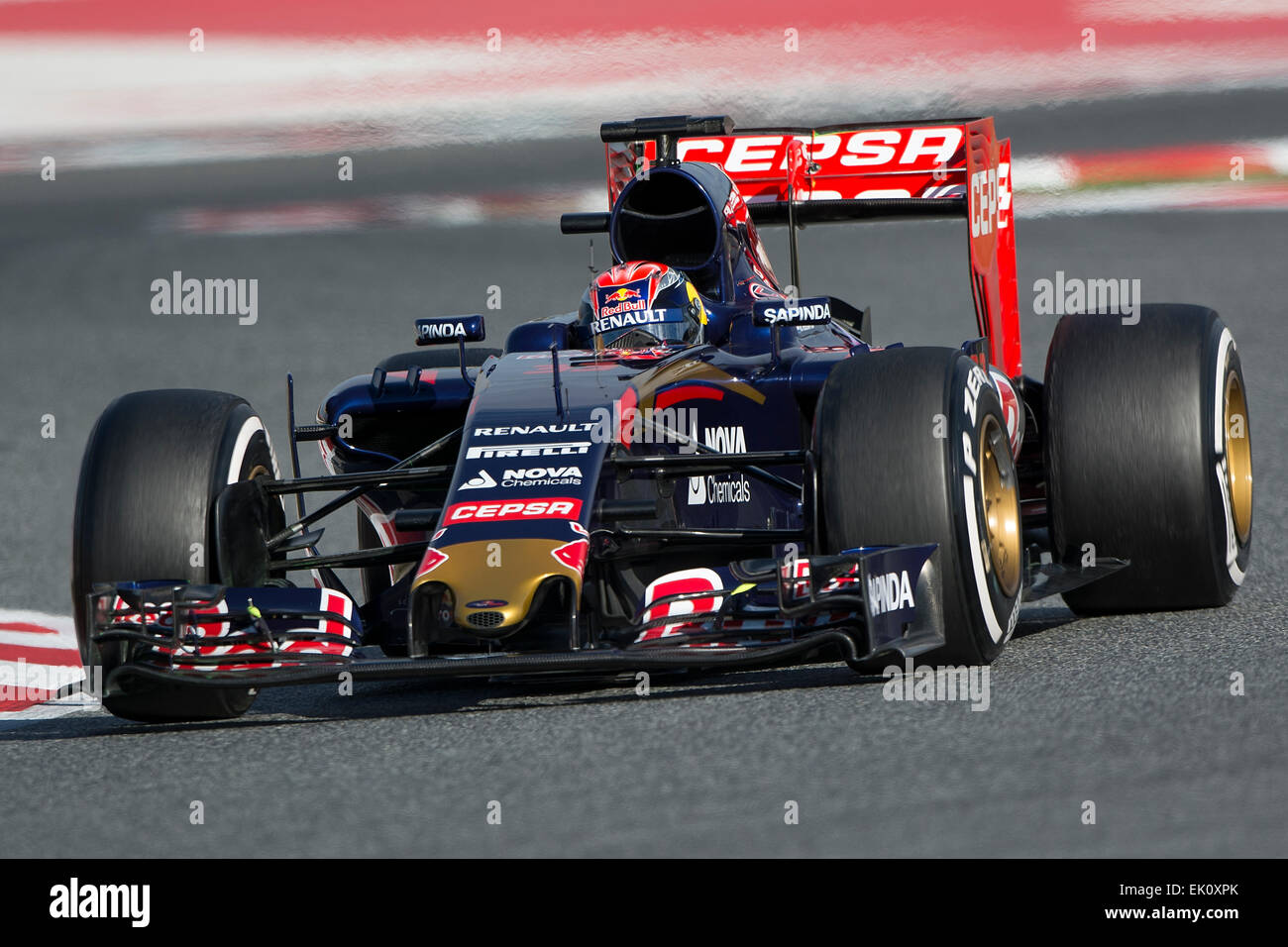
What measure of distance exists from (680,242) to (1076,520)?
2042 millimetres

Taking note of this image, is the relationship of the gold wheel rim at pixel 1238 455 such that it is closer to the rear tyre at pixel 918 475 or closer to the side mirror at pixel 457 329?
the rear tyre at pixel 918 475

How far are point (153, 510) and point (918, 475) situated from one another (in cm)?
242

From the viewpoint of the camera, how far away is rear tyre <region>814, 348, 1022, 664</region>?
5941mm

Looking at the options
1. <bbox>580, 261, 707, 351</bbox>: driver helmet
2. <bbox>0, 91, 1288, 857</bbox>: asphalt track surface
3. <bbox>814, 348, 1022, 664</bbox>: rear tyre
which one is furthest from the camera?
<bbox>580, 261, 707, 351</bbox>: driver helmet

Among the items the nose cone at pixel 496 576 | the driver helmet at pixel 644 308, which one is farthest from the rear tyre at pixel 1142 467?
the nose cone at pixel 496 576

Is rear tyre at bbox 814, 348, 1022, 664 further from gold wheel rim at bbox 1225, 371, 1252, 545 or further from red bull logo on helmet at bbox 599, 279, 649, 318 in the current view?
gold wheel rim at bbox 1225, 371, 1252, 545

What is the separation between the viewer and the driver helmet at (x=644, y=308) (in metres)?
7.61

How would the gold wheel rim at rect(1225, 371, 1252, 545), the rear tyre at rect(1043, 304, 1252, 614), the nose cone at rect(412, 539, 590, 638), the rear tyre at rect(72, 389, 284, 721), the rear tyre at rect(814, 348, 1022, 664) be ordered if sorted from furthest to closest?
the gold wheel rim at rect(1225, 371, 1252, 545) < the rear tyre at rect(1043, 304, 1252, 614) < the rear tyre at rect(72, 389, 284, 721) < the rear tyre at rect(814, 348, 1022, 664) < the nose cone at rect(412, 539, 590, 638)

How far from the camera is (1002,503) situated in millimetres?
6582

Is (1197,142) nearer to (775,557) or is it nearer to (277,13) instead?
(277,13)

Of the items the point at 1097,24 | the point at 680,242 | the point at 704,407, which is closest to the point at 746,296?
the point at 680,242

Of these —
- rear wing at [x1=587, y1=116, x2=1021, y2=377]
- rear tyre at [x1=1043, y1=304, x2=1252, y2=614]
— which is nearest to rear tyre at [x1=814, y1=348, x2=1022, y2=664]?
rear tyre at [x1=1043, y1=304, x2=1252, y2=614]

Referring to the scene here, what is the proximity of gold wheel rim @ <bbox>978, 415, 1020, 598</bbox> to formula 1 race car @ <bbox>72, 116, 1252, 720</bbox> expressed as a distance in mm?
13

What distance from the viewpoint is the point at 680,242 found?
324 inches
